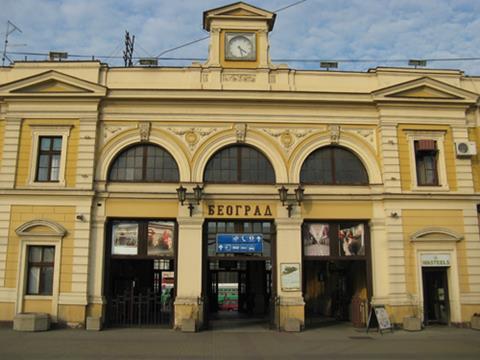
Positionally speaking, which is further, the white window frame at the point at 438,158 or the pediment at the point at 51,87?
the white window frame at the point at 438,158

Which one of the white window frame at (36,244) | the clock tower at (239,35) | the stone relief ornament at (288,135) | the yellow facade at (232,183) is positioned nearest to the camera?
the white window frame at (36,244)

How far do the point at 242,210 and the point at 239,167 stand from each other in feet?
5.83

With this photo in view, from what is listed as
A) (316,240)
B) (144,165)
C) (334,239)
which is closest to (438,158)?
(334,239)

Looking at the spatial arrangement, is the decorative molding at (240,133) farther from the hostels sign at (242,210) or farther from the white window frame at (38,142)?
the white window frame at (38,142)

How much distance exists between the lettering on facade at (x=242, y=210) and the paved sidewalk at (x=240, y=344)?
4410mm

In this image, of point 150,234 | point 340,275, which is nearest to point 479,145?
point 340,275

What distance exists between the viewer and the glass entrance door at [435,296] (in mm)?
20672

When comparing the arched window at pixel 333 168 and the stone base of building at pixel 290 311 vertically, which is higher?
the arched window at pixel 333 168

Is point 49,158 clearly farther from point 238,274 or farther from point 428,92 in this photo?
point 428,92

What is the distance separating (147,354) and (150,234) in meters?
6.95

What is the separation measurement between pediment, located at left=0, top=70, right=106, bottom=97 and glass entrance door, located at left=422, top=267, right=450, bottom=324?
583 inches

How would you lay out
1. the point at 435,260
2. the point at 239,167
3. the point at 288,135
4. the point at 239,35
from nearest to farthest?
the point at 435,260 → the point at 239,167 → the point at 288,135 → the point at 239,35

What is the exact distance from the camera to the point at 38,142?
20766 millimetres

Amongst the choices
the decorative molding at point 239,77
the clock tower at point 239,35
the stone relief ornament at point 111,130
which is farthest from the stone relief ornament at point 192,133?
the clock tower at point 239,35
